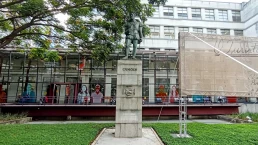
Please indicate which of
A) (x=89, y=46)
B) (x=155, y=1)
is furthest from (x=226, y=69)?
(x=89, y=46)

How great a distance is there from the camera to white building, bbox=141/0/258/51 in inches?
1093

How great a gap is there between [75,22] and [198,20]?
23.3 metres

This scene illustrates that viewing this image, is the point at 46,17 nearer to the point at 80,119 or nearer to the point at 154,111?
the point at 80,119

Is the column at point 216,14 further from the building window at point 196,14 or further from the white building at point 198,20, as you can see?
the building window at point 196,14

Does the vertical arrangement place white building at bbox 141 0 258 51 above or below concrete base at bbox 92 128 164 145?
above

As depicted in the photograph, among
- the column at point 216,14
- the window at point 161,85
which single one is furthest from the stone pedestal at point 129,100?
the column at point 216,14

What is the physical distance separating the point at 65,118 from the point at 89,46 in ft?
22.7

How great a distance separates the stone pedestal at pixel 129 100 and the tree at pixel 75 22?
8.38 feet

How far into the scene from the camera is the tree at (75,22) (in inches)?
360

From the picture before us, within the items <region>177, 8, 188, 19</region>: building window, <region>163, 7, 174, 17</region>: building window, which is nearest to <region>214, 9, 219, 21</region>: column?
<region>177, 8, 188, 19</region>: building window

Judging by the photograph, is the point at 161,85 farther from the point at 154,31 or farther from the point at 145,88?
the point at 154,31

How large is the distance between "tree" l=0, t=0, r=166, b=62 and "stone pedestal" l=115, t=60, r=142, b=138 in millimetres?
2553

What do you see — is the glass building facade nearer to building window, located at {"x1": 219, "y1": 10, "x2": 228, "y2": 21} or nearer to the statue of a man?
the statue of a man

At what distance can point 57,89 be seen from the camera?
21.4m
